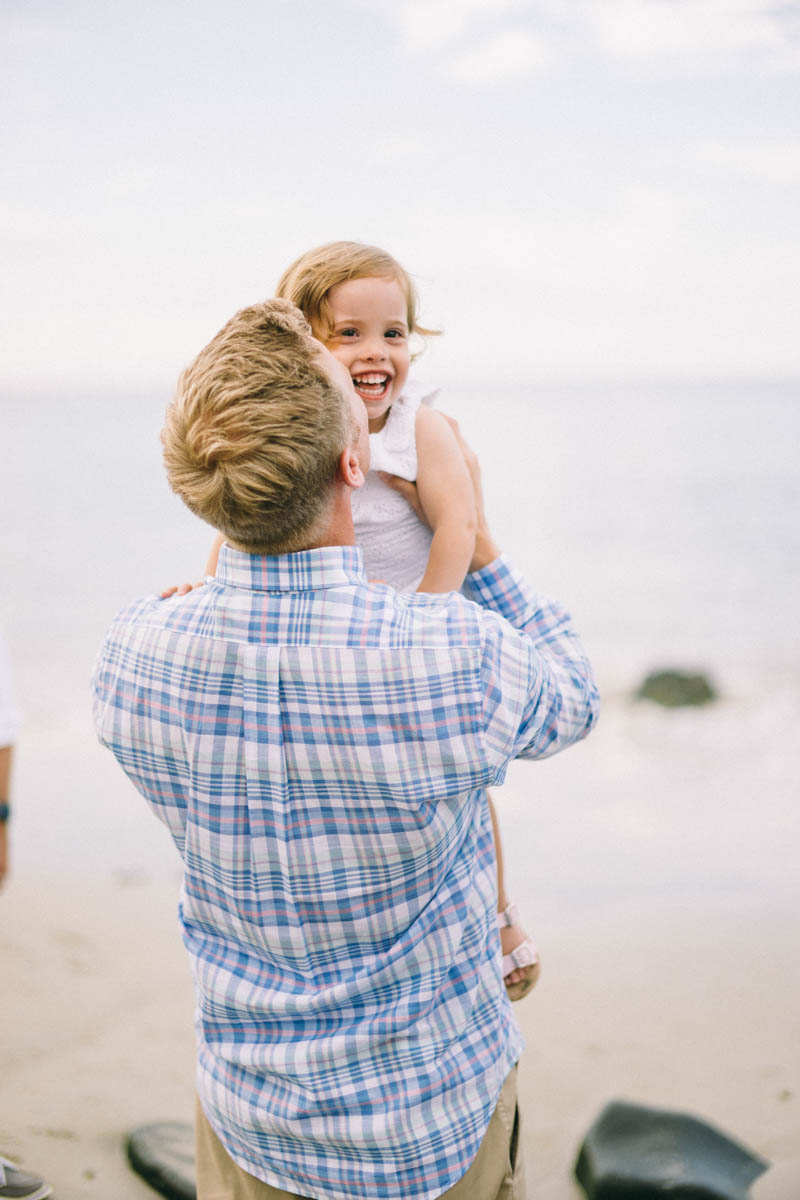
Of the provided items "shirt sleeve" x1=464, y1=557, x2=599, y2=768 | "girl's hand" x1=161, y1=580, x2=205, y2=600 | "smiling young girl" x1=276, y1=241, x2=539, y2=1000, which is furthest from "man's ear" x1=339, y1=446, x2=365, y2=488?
"smiling young girl" x1=276, y1=241, x2=539, y2=1000

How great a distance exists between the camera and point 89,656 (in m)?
12.7

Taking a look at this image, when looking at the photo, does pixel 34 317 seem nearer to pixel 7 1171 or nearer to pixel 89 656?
pixel 89 656

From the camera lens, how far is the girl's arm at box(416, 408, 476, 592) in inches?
76.6

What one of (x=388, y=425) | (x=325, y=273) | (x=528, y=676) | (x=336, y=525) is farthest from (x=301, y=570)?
(x=325, y=273)

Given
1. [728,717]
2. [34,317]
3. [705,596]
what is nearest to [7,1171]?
[728,717]

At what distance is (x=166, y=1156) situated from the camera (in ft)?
10.1

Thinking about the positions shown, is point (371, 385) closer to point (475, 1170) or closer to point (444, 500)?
point (444, 500)

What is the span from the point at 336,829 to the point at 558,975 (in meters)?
3.50

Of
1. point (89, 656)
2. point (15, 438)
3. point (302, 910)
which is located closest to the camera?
point (302, 910)

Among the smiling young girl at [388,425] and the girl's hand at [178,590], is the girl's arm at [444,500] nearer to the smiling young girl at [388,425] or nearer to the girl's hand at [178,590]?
the smiling young girl at [388,425]

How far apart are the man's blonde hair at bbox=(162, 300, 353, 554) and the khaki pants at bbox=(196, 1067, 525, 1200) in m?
1.06

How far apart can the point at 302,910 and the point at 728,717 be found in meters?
9.21

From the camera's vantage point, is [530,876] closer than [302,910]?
No

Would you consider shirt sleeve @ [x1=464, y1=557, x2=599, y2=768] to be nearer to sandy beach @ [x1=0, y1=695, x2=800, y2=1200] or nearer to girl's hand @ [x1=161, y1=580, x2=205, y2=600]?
girl's hand @ [x1=161, y1=580, x2=205, y2=600]
